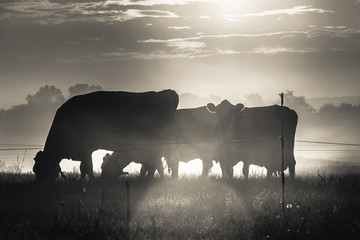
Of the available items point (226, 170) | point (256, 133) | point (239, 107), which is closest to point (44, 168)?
point (226, 170)

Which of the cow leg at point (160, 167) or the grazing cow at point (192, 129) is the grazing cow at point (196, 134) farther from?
the cow leg at point (160, 167)

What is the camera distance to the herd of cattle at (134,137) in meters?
19.5

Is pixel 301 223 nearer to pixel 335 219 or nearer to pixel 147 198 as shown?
pixel 335 219

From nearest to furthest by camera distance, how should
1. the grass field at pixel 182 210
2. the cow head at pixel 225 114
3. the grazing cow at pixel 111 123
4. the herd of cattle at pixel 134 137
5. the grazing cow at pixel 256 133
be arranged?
1. the grass field at pixel 182 210
2. the herd of cattle at pixel 134 137
3. the grazing cow at pixel 111 123
4. the cow head at pixel 225 114
5. the grazing cow at pixel 256 133

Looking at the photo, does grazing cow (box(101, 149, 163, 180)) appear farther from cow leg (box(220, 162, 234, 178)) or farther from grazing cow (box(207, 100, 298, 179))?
grazing cow (box(207, 100, 298, 179))

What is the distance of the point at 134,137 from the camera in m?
20.9

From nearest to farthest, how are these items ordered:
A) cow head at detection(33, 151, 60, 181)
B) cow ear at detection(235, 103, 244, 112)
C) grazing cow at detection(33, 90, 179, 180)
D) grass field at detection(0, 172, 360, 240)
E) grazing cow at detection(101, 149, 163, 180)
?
grass field at detection(0, 172, 360, 240) → grazing cow at detection(101, 149, 163, 180) → cow head at detection(33, 151, 60, 181) → grazing cow at detection(33, 90, 179, 180) → cow ear at detection(235, 103, 244, 112)

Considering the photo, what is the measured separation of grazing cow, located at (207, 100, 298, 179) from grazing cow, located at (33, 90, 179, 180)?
8.70 feet

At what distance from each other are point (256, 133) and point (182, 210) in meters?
14.1

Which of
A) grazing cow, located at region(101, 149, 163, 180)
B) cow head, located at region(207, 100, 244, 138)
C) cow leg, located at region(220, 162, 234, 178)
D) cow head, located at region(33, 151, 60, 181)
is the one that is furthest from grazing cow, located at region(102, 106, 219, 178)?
cow head, located at region(33, 151, 60, 181)

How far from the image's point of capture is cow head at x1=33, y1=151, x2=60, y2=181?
1820 centimetres

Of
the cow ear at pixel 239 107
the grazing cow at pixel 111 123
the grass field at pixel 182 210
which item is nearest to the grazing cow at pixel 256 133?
the cow ear at pixel 239 107

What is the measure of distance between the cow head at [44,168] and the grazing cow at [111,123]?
1389 mm

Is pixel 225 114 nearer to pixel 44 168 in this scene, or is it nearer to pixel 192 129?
pixel 192 129
